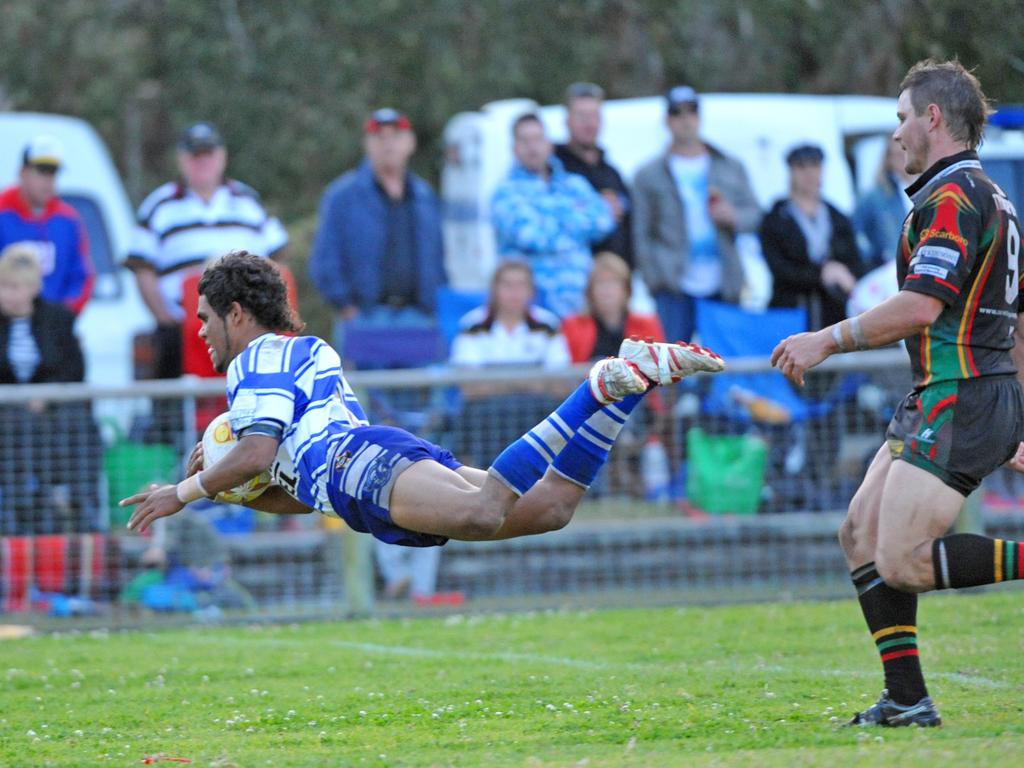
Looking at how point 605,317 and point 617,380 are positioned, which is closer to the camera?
point 617,380

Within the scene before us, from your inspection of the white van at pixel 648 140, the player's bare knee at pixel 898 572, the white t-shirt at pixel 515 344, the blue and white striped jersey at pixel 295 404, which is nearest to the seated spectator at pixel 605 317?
the white t-shirt at pixel 515 344

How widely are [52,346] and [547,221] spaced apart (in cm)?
403

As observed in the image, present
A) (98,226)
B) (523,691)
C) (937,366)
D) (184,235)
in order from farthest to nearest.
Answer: (98,226) < (184,235) < (523,691) < (937,366)

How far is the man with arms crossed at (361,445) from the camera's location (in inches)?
280

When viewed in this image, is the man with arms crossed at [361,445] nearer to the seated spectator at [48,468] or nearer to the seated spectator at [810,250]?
the seated spectator at [48,468]

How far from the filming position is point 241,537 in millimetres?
11555

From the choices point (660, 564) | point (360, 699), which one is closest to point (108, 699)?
point (360, 699)

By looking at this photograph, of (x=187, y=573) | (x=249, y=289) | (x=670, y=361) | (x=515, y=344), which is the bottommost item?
(x=187, y=573)

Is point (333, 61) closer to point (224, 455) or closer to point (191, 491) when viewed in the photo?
point (224, 455)

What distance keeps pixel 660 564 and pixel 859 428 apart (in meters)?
1.70

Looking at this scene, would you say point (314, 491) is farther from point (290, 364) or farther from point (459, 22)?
point (459, 22)

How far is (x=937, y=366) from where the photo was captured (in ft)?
21.6

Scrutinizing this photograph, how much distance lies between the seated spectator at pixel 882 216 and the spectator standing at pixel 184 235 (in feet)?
16.6

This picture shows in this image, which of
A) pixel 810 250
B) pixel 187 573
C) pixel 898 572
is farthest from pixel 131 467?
pixel 898 572
